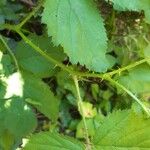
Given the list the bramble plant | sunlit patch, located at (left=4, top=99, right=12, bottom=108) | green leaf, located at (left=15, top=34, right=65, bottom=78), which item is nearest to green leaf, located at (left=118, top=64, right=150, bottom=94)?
the bramble plant

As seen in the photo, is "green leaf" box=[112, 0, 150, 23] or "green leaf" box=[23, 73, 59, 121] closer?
"green leaf" box=[112, 0, 150, 23]

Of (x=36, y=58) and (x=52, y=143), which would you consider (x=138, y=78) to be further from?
(x=52, y=143)

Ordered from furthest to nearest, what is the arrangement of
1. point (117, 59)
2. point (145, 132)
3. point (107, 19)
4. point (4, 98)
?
point (117, 59) → point (107, 19) → point (4, 98) → point (145, 132)

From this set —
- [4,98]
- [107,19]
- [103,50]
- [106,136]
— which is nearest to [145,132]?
[106,136]

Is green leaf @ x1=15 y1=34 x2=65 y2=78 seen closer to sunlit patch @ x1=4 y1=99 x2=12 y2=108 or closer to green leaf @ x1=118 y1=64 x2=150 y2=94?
sunlit patch @ x1=4 y1=99 x2=12 y2=108

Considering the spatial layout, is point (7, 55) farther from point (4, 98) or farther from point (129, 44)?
point (129, 44)

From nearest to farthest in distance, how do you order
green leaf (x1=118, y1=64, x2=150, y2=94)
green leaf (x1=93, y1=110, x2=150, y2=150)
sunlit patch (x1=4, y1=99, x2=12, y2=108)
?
green leaf (x1=93, y1=110, x2=150, y2=150), sunlit patch (x1=4, y1=99, x2=12, y2=108), green leaf (x1=118, y1=64, x2=150, y2=94)

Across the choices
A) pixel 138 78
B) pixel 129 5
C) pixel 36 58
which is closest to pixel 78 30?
pixel 129 5
